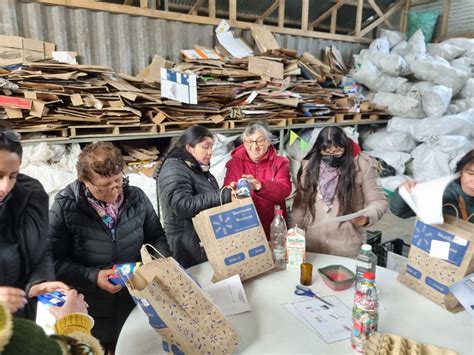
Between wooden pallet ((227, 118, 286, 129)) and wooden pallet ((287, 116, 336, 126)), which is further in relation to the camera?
wooden pallet ((287, 116, 336, 126))

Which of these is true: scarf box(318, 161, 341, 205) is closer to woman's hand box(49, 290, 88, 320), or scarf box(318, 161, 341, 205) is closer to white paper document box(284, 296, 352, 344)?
white paper document box(284, 296, 352, 344)

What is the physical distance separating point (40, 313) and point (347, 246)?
4.81ft

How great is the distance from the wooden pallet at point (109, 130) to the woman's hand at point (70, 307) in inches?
98.4

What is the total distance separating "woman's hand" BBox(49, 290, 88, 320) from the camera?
3.26 ft

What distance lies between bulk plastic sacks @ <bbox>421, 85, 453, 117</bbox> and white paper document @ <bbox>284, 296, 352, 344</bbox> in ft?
12.7

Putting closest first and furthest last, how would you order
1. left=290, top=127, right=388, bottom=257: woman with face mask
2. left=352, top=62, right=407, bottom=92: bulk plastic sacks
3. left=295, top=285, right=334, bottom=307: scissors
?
1. left=295, top=285, right=334, bottom=307: scissors
2. left=290, top=127, right=388, bottom=257: woman with face mask
3. left=352, top=62, right=407, bottom=92: bulk plastic sacks

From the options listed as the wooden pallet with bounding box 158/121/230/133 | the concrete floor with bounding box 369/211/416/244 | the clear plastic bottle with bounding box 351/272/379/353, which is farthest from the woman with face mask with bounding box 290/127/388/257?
the wooden pallet with bounding box 158/121/230/133

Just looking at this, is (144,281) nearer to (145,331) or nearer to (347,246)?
(145,331)

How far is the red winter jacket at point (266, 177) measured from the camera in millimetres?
2105

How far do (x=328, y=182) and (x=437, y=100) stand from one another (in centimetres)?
323

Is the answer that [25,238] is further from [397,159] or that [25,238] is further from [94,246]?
[397,159]

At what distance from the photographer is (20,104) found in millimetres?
2959

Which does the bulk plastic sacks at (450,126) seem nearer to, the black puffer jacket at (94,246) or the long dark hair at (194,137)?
the long dark hair at (194,137)

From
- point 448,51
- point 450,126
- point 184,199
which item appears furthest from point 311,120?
point 184,199
